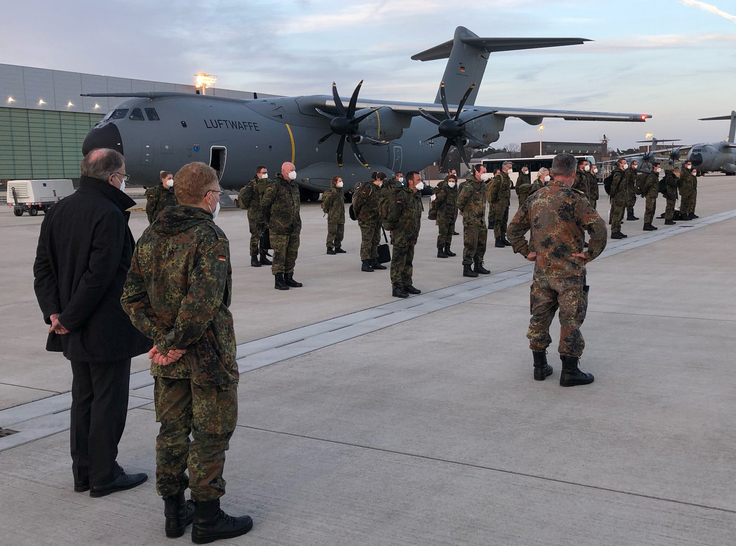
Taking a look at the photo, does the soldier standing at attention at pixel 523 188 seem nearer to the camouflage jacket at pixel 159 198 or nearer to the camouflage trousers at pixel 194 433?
the camouflage jacket at pixel 159 198

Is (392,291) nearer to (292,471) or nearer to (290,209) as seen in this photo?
(290,209)

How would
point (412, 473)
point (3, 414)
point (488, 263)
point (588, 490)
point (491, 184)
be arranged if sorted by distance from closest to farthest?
point (588, 490) → point (412, 473) → point (3, 414) → point (488, 263) → point (491, 184)

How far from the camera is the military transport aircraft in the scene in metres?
19.9

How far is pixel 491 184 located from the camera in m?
15.0

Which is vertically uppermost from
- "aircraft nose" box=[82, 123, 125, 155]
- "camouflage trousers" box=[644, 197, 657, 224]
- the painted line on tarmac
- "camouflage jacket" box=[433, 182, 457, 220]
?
"aircraft nose" box=[82, 123, 125, 155]

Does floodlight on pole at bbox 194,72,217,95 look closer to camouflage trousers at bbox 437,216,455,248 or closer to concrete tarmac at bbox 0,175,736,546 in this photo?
camouflage trousers at bbox 437,216,455,248

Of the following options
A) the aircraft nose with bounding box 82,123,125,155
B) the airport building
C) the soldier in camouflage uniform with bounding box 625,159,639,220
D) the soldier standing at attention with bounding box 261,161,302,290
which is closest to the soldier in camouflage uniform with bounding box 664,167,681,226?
the soldier in camouflage uniform with bounding box 625,159,639,220

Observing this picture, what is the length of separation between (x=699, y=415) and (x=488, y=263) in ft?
25.6

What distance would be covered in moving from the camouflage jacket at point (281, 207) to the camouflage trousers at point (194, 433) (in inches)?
266

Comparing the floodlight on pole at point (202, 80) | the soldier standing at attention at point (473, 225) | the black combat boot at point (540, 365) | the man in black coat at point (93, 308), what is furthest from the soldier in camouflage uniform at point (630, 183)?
the floodlight on pole at point (202, 80)

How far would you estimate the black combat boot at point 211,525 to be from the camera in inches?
121

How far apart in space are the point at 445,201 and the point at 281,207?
4.18 m

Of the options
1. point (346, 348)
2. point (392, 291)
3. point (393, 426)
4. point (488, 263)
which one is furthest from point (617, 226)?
point (393, 426)

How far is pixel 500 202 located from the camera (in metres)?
14.9
